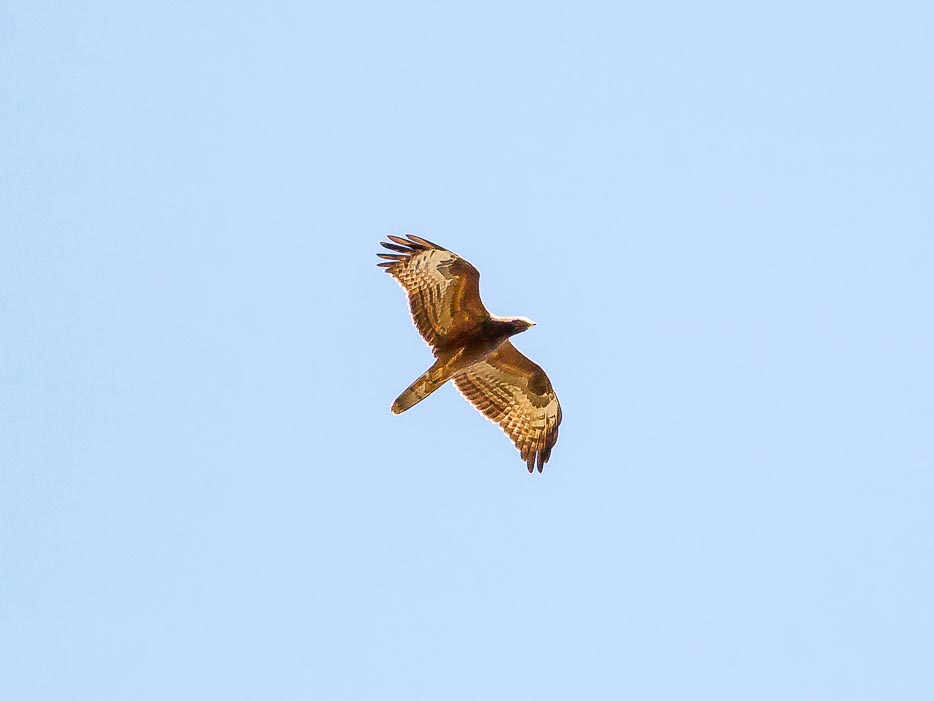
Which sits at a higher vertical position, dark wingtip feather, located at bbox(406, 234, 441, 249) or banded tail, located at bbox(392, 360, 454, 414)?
dark wingtip feather, located at bbox(406, 234, 441, 249)

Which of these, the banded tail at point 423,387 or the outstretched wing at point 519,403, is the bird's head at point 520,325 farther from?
the outstretched wing at point 519,403

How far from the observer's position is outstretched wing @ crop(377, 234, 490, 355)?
18609mm

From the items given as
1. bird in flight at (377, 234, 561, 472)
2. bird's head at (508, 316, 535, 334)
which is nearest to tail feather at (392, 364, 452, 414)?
bird in flight at (377, 234, 561, 472)

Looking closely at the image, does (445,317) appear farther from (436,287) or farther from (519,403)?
(519,403)

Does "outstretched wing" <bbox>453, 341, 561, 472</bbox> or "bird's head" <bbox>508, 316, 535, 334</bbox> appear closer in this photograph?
"bird's head" <bbox>508, 316, 535, 334</bbox>

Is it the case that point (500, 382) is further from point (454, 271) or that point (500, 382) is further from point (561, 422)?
point (454, 271)

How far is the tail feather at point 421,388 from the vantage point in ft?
61.8

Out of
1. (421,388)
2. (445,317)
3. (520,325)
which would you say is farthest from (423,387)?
(520,325)

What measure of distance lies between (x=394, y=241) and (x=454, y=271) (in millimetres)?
812

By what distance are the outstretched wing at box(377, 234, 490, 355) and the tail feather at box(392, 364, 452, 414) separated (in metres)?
0.26

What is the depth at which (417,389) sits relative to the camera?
18.9 m

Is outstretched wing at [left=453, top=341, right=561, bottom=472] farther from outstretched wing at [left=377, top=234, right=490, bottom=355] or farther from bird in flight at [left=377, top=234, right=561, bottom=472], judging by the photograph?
outstretched wing at [left=377, top=234, right=490, bottom=355]

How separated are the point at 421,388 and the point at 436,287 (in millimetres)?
1255

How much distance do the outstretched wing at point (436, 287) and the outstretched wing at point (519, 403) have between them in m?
1.23
